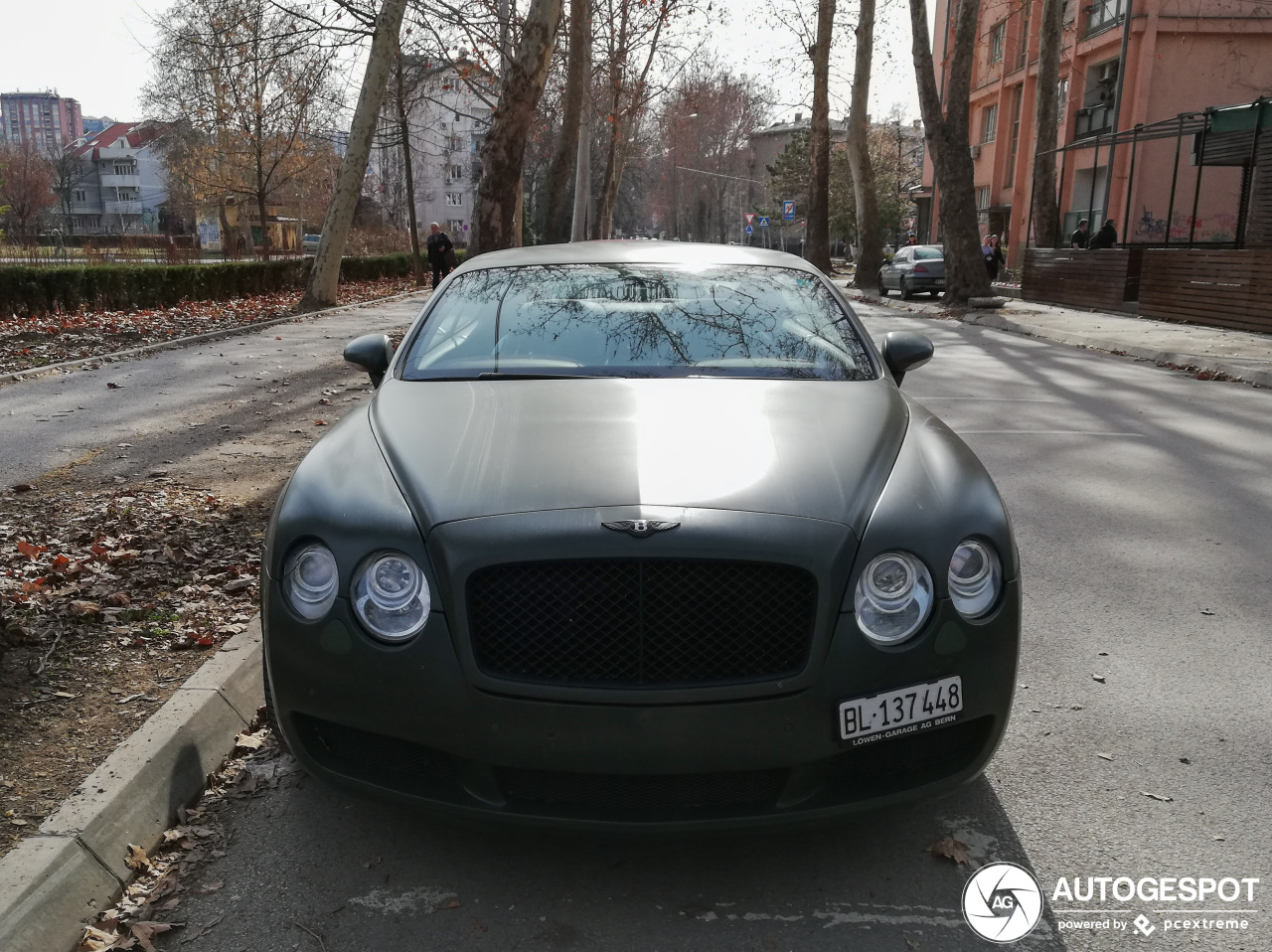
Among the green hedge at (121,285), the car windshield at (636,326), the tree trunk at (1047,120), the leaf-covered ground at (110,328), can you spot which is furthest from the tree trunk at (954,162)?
the car windshield at (636,326)

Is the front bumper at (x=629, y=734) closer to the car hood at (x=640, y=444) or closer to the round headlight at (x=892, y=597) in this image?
the round headlight at (x=892, y=597)

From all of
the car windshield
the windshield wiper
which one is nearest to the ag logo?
the car windshield

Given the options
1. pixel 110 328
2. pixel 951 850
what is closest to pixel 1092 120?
pixel 110 328

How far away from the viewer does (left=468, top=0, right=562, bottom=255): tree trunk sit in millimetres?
17547

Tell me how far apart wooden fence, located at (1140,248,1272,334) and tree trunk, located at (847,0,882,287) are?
14566mm

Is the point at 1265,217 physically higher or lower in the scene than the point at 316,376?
higher

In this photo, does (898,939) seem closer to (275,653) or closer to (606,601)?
(606,601)

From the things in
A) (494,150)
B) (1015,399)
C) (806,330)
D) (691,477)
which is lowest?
(1015,399)

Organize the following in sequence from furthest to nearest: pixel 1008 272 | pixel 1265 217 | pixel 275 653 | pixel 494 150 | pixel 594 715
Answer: pixel 1008 272, pixel 1265 217, pixel 494 150, pixel 275 653, pixel 594 715

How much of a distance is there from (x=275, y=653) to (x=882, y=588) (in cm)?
146

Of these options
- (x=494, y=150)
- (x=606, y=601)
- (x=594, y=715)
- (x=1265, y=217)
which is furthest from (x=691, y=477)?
(x=1265, y=217)

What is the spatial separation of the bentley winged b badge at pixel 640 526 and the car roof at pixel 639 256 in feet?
7.38

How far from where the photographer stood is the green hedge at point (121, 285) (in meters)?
17.5

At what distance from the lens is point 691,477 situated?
2672 mm
